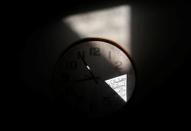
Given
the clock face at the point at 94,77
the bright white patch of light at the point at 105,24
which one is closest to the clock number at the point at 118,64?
the clock face at the point at 94,77

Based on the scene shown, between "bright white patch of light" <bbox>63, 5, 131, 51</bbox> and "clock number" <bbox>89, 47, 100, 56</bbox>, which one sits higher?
"bright white patch of light" <bbox>63, 5, 131, 51</bbox>

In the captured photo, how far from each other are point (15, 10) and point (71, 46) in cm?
35

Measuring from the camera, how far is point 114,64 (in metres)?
1.05

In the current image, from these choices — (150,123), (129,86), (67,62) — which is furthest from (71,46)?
(150,123)

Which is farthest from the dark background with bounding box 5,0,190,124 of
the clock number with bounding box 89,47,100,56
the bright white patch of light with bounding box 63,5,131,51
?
the clock number with bounding box 89,47,100,56

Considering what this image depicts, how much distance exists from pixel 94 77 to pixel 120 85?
0.40 ft

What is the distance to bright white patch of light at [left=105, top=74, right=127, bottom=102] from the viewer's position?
3.41 feet

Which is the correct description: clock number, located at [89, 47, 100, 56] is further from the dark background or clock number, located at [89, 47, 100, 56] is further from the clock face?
the dark background

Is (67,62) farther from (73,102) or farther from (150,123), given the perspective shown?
(150,123)

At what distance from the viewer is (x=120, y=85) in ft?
3.42

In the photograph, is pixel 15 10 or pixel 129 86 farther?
pixel 15 10

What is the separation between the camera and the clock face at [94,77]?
3.42ft

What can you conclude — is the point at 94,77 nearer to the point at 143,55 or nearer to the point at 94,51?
the point at 94,51

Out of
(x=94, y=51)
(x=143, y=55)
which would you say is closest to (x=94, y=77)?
(x=94, y=51)
